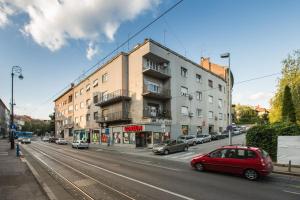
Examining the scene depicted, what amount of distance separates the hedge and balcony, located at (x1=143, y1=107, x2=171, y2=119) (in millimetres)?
17389

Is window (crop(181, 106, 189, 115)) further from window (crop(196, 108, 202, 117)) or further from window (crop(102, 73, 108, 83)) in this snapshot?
window (crop(102, 73, 108, 83))

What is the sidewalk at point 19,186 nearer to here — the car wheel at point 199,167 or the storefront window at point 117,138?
the car wheel at point 199,167

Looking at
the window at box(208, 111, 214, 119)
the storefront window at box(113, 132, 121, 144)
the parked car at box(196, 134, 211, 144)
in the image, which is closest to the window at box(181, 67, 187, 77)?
the parked car at box(196, 134, 211, 144)

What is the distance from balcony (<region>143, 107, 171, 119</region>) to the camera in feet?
116

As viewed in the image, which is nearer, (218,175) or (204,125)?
(218,175)

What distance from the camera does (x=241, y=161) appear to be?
12.2m

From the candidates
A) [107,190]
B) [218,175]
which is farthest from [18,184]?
[218,175]

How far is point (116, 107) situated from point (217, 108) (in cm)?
2315

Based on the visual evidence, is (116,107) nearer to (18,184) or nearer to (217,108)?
(217,108)

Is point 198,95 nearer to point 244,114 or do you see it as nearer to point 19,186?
point 19,186

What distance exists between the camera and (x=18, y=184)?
387 inches

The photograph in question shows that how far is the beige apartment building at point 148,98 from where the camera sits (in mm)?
35031

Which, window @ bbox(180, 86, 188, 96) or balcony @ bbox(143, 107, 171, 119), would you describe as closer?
balcony @ bbox(143, 107, 171, 119)

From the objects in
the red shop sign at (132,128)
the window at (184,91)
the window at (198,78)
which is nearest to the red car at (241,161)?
the red shop sign at (132,128)
